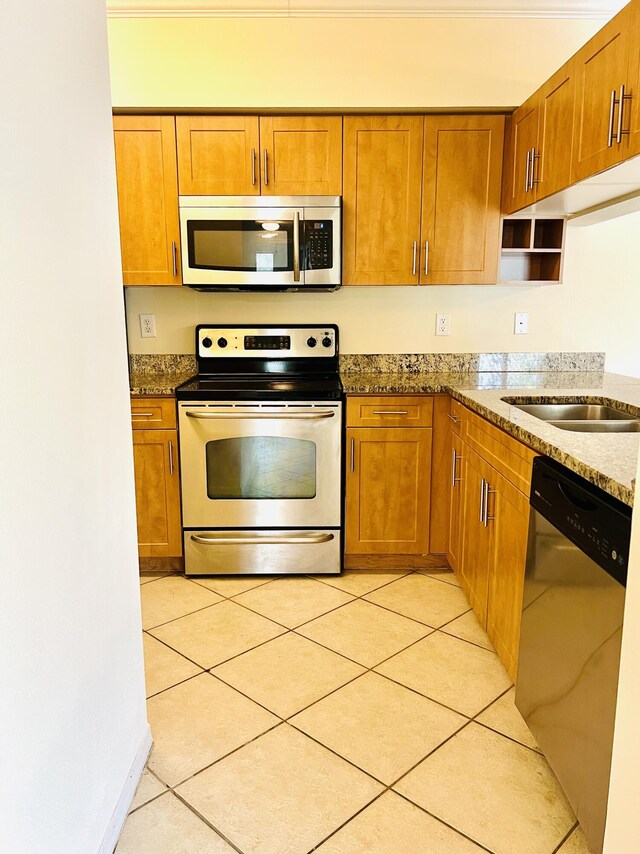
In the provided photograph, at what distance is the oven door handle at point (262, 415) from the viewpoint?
2775 mm

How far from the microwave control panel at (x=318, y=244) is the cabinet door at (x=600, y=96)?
112 centimetres

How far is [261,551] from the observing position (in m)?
2.91

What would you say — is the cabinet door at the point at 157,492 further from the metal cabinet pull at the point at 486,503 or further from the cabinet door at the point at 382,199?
the metal cabinet pull at the point at 486,503

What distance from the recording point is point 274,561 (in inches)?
115

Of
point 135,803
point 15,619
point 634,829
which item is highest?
point 15,619

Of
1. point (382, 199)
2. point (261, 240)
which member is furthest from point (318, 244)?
point (382, 199)

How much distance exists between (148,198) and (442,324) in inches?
64.0

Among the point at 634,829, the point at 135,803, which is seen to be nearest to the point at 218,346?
Answer: the point at 135,803

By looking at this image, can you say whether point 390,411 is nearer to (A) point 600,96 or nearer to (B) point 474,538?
(B) point 474,538

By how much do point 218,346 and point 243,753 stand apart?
6.71 feet

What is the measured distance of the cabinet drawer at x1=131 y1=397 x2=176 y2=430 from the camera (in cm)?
281

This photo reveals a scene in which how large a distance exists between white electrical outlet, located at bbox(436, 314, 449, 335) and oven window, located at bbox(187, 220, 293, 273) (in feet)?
2.93

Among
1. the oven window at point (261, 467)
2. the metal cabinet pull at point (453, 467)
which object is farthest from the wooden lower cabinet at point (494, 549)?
the oven window at point (261, 467)

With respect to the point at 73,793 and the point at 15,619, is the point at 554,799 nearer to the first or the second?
the point at 73,793
